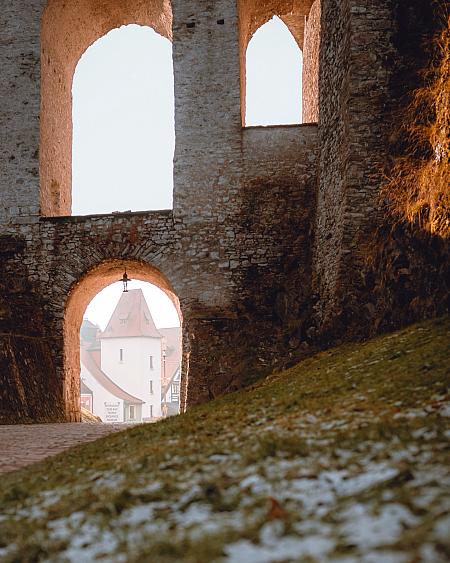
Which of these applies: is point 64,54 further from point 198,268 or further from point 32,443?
point 32,443

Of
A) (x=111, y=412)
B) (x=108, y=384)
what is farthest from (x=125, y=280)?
(x=108, y=384)

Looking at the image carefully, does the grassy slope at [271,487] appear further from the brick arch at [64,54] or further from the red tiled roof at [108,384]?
the red tiled roof at [108,384]

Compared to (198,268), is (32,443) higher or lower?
lower

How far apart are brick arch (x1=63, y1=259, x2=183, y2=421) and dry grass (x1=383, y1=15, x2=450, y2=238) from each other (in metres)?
5.02

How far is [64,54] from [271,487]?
42.3 ft

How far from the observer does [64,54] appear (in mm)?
13609

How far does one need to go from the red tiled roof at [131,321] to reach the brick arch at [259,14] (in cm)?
3264

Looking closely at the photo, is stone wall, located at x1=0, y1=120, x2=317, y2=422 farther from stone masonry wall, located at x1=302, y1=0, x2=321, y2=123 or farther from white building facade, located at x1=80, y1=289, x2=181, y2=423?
white building facade, located at x1=80, y1=289, x2=181, y2=423

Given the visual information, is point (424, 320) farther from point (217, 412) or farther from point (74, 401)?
point (74, 401)

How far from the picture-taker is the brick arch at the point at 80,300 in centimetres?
1178

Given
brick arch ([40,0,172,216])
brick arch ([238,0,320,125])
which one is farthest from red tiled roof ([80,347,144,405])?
brick arch ([238,0,320,125])

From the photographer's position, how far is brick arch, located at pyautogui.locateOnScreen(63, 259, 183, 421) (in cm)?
1178

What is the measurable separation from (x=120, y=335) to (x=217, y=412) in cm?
4004

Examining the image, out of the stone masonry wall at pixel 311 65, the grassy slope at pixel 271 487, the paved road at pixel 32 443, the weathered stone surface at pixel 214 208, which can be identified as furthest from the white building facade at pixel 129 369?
the grassy slope at pixel 271 487
